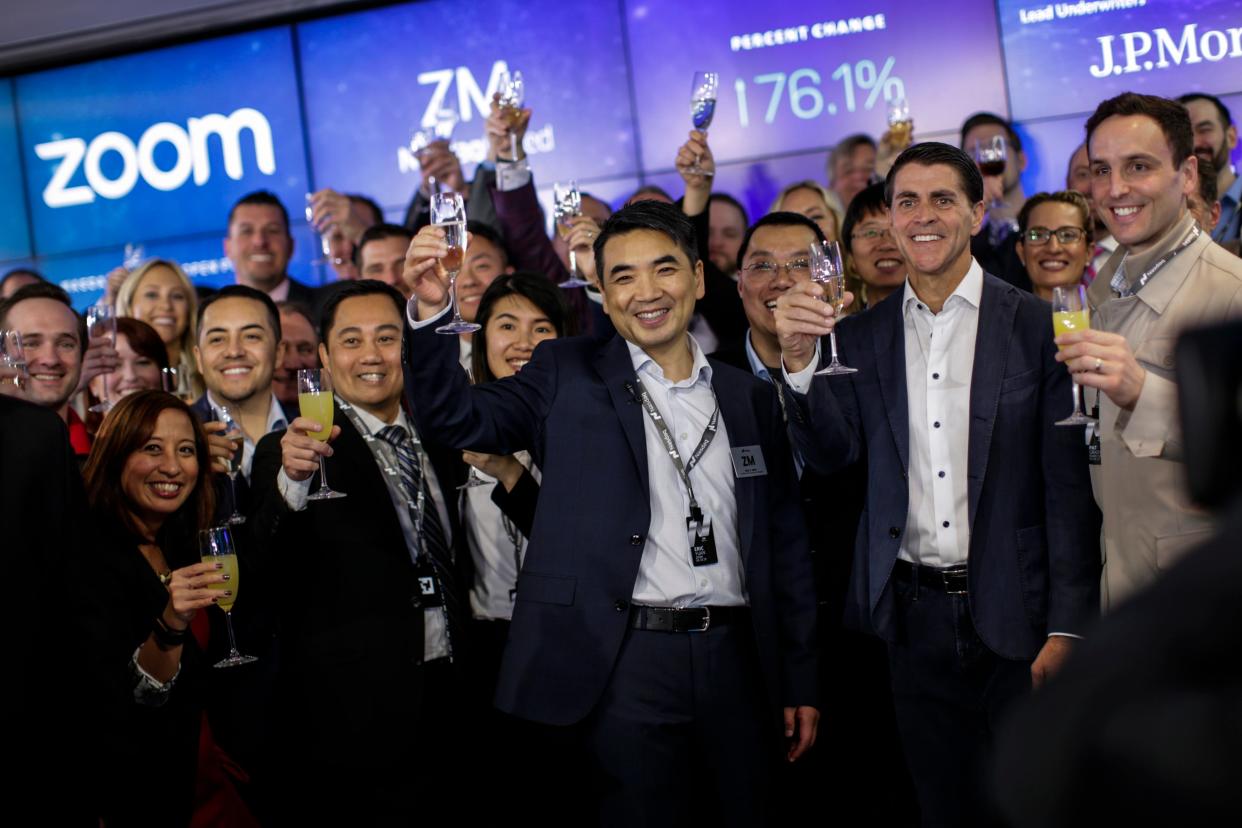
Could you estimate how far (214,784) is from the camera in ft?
11.7

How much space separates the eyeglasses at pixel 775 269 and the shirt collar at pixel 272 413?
161 centimetres

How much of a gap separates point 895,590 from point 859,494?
61cm

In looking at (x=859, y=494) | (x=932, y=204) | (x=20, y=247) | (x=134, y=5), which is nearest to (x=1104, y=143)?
(x=932, y=204)

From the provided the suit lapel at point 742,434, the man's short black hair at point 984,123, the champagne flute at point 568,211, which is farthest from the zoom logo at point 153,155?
the suit lapel at point 742,434

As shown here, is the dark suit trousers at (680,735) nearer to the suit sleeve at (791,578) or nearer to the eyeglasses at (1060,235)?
the suit sleeve at (791,578)

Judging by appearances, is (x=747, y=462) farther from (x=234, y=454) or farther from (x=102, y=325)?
(x=102, y=325)

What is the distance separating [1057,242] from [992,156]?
0.53 metres

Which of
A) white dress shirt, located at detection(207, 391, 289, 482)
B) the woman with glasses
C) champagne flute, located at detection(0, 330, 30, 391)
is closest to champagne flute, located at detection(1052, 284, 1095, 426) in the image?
the woman with glasses

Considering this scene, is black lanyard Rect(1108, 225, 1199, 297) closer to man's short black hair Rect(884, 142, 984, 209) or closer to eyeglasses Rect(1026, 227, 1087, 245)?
man's short black hair Rect(884, 142, 984, 209)

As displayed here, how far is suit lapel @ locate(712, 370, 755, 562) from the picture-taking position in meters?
3.06

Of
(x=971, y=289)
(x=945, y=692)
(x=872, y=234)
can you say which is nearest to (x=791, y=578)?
(x=945, y=692)

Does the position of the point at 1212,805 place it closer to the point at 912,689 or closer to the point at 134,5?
the point at 912,689

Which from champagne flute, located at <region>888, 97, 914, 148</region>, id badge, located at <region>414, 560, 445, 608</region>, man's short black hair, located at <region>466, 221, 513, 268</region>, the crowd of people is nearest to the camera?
the crowd of people

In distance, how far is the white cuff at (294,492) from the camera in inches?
135
